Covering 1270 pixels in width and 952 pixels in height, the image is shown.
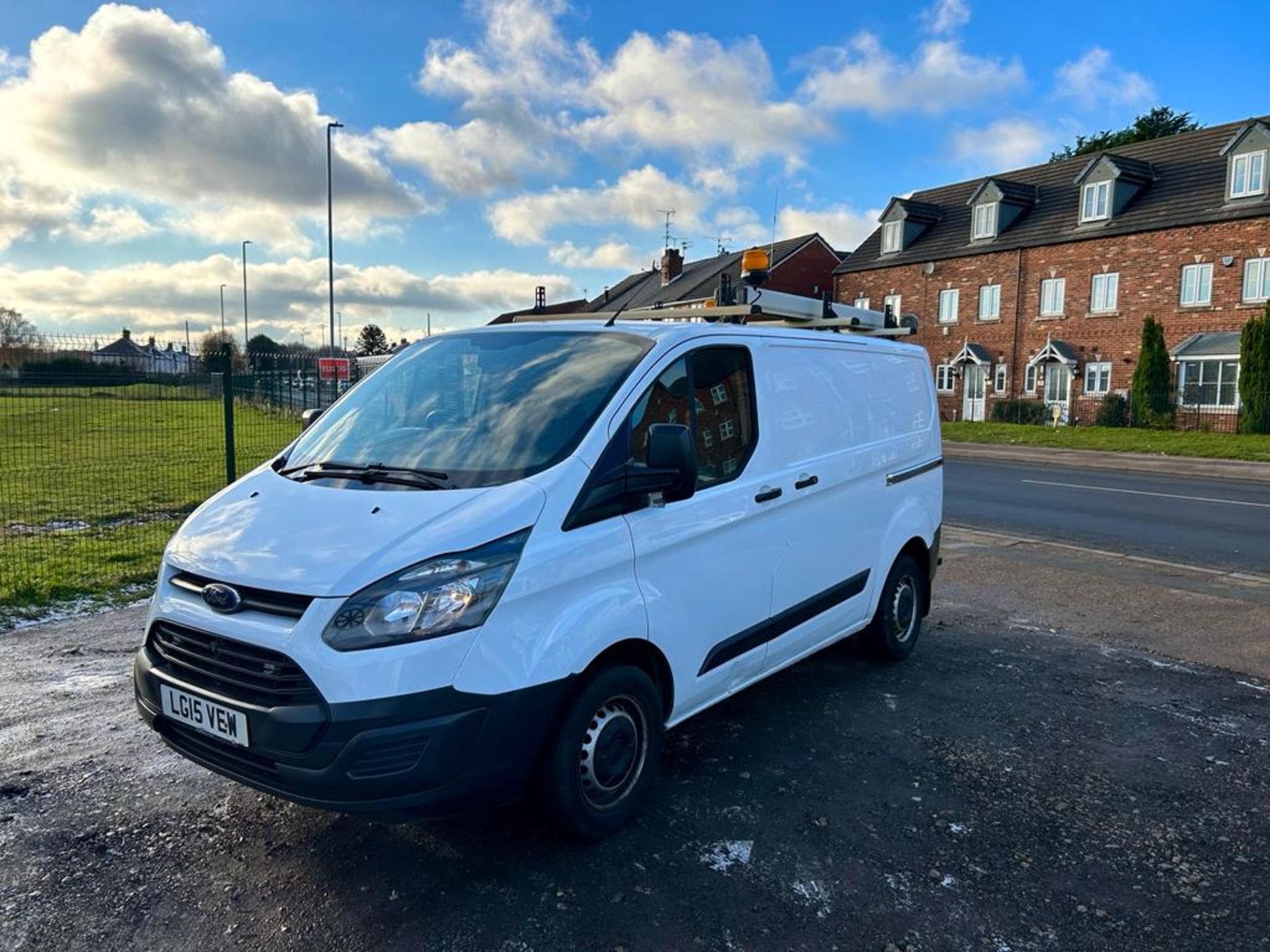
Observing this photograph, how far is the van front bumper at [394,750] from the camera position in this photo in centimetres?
267

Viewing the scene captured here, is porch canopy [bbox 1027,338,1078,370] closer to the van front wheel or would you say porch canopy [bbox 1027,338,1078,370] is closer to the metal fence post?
the metal fence post

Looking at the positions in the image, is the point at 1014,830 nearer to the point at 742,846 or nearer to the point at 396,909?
the point at 742,846

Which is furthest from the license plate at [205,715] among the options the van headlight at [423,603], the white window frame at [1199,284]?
the white window frame at [1199,284]

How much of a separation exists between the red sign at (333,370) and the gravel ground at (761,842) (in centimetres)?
1065

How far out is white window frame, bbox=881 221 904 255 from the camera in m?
39.9

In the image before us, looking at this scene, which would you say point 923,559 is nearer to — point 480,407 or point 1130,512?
point 480,407

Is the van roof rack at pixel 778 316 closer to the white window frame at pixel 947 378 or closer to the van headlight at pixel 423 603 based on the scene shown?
the van headlight at pixel 423 603

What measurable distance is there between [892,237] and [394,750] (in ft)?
136

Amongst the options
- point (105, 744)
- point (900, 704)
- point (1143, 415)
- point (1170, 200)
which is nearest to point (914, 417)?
point (900, 704)

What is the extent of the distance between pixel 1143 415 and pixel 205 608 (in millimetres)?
32610

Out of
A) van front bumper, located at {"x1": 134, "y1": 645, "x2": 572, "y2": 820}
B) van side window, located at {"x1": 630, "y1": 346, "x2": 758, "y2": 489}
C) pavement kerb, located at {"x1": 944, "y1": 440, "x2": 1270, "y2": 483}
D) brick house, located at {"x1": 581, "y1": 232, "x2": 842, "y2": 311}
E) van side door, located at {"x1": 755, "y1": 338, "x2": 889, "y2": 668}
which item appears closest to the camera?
van front bumper, located at {"x1": 134, "y1": 645, "x2": 572, "y2": 820}

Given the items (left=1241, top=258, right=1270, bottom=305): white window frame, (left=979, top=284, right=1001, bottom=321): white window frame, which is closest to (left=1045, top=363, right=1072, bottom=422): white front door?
(left=979, top=284, right=1001, bottom=321): white window frame

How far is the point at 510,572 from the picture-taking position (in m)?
2.83

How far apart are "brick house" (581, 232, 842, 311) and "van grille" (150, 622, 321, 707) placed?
37477mm
